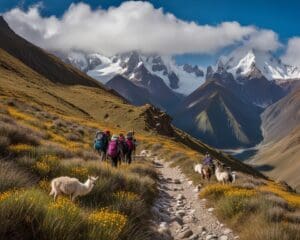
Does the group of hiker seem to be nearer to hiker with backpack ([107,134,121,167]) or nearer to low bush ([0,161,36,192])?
hiker with backpack ([107,134,121,167])

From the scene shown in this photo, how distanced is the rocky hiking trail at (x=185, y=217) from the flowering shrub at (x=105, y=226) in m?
3.20

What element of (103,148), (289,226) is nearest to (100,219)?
(289,226)

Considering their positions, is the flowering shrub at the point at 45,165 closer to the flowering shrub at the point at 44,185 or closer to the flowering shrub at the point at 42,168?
the flowering shrub at the point at 42,168

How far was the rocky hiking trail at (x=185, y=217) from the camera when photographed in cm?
1435

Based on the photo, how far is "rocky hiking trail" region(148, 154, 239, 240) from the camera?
1435 centimetres

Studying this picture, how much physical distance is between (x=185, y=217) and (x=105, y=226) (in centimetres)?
810

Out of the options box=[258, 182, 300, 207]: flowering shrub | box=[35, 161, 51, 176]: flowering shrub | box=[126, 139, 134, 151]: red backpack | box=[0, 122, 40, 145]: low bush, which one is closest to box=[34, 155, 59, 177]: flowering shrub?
box=[35, 161, 51, 176]: flowering shrub

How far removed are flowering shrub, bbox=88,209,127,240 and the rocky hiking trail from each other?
3.20 m

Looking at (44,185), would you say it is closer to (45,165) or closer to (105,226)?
(45,165)

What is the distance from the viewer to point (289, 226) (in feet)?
42.6

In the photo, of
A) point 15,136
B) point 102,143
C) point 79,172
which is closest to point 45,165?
point 79,172

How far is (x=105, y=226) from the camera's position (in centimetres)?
957

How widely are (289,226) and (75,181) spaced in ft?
20.4

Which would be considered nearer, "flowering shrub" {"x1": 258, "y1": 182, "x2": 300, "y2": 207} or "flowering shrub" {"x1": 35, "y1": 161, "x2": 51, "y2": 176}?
"flowering shrub" {"x1": 35, "y1": 161, "x2": 51, "y2": 176}
